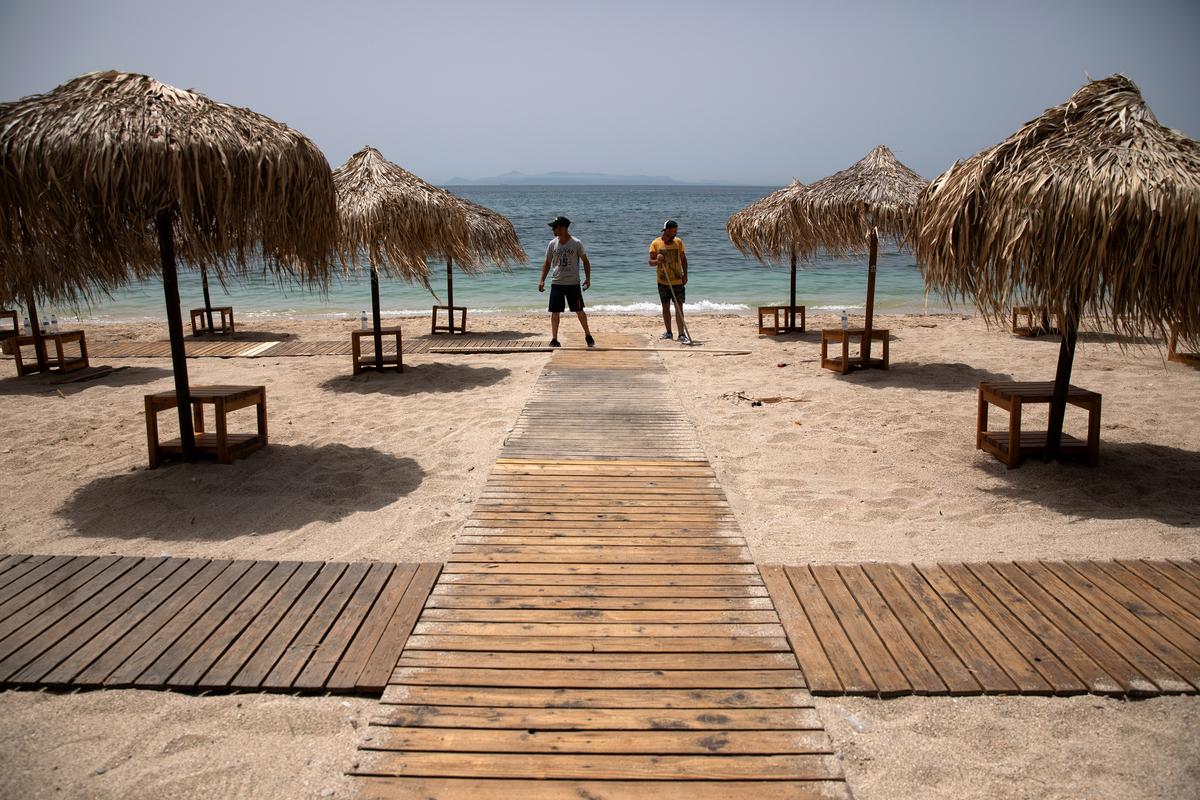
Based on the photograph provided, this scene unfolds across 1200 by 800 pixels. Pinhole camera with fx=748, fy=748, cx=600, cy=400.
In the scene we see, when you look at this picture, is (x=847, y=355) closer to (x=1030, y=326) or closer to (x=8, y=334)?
(x=1030, y=326)

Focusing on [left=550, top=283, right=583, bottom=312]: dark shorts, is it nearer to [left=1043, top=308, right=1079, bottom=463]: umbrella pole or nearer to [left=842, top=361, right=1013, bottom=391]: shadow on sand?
[left=842, top=361, right=1013, bottom=391]: shadow on sand

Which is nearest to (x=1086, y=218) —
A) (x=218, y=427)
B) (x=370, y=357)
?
(x=218, y=427)

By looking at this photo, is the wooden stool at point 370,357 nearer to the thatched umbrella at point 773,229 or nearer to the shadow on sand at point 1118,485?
the thatched umbrella at point 773,229

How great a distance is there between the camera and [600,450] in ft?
16.8

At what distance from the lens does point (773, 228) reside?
1066cm

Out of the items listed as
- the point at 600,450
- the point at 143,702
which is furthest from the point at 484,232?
the point at 143,702

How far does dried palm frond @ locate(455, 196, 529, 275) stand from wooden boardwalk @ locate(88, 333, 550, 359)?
117cm

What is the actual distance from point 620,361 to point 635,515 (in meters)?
4.81

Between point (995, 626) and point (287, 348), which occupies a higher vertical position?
point (287, 348)

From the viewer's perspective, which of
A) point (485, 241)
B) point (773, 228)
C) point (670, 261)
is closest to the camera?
point (670, 261)

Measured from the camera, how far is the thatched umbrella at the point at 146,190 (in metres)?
4.01

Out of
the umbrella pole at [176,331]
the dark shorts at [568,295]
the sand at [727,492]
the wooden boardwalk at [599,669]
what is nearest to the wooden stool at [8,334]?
the sand at [727,492]

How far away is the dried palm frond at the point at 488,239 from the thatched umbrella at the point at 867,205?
4.29m

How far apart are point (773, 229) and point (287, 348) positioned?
22.7ft
